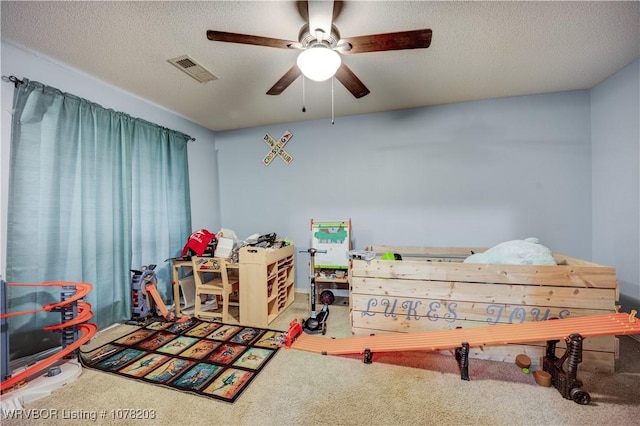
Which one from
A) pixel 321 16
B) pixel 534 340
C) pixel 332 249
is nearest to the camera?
pixel 321 16

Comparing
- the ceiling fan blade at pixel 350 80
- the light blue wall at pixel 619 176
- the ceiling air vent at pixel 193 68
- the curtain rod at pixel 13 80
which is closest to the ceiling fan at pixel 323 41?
the ceiling fan blade at pixel 350 80

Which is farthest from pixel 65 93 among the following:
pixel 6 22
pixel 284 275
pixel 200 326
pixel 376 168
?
pixel 376 168

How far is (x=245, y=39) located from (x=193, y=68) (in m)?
1.08

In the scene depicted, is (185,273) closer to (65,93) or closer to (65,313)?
(65,313)

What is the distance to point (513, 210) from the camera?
2963mm

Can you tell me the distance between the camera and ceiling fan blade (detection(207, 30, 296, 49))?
1448mm

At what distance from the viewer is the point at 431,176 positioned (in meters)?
3.20

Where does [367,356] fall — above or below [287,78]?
below

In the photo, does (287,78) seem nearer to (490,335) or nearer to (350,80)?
(350,80)

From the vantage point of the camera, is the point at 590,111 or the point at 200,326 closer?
the point at 200,326

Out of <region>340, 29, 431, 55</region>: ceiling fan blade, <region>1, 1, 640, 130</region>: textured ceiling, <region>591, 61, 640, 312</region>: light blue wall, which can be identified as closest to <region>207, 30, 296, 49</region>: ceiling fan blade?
<region>1, 1, 640, 130</region>: textured ceiling

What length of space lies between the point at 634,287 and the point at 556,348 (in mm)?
1207

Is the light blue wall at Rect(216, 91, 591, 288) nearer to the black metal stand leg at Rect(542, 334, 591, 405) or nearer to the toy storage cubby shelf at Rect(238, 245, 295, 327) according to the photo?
the toy storage cubby shelf at Rect(238, 245, 295, 327)

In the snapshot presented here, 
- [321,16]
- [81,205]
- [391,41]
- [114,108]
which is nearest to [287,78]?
[321,16]
